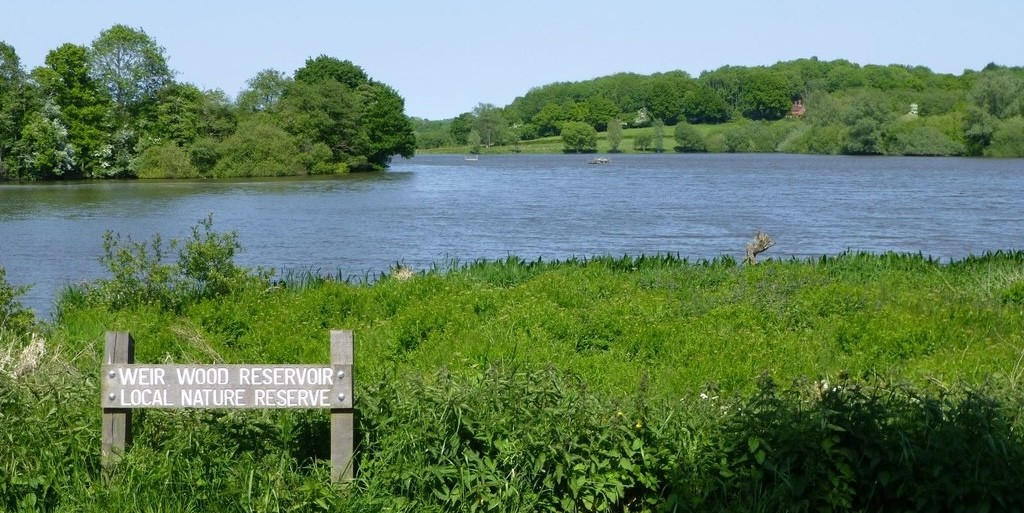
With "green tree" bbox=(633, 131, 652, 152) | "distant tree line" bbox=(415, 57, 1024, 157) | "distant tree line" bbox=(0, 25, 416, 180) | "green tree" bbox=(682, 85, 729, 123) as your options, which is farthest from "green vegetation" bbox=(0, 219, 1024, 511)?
"green tree" bbox=(682, 85, 729, 123)

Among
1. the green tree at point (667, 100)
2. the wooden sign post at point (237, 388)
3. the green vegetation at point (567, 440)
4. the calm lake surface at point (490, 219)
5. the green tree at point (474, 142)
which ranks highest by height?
the green tree at point (667, 100)

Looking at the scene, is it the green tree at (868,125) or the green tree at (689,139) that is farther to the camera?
the green tree at (689,139)

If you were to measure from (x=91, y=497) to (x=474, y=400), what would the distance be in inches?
91.0

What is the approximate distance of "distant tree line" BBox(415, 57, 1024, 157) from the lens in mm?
115812

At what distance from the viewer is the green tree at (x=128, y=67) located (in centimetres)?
7256

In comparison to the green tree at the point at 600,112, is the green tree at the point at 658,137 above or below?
below

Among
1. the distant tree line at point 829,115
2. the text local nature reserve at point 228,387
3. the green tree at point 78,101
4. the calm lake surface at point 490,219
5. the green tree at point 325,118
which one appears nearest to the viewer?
the text local nature reserve at point 228,387

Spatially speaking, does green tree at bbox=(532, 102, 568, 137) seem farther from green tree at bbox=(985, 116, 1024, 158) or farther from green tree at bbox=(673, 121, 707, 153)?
green tree at bbox=(985, 116, 1024, 158)

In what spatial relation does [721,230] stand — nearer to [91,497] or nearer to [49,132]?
[91,497]

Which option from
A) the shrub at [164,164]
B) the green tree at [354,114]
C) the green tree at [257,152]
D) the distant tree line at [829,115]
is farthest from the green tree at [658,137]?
the shrub at [164,164]

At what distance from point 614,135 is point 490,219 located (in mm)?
138030

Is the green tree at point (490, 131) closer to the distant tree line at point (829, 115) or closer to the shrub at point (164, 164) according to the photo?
A: the distant tree line at point (829, 115)

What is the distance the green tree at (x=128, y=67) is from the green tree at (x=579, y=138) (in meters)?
106

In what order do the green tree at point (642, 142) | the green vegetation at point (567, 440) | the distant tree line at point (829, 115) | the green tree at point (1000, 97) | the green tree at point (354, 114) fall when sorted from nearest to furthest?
the green vegetation at point (567, 440)
the green tree at point (354, 114)
the green tree at point (1000, 97)
the distant tree line at point (829, 115)
the green tree at point (642, 142)
